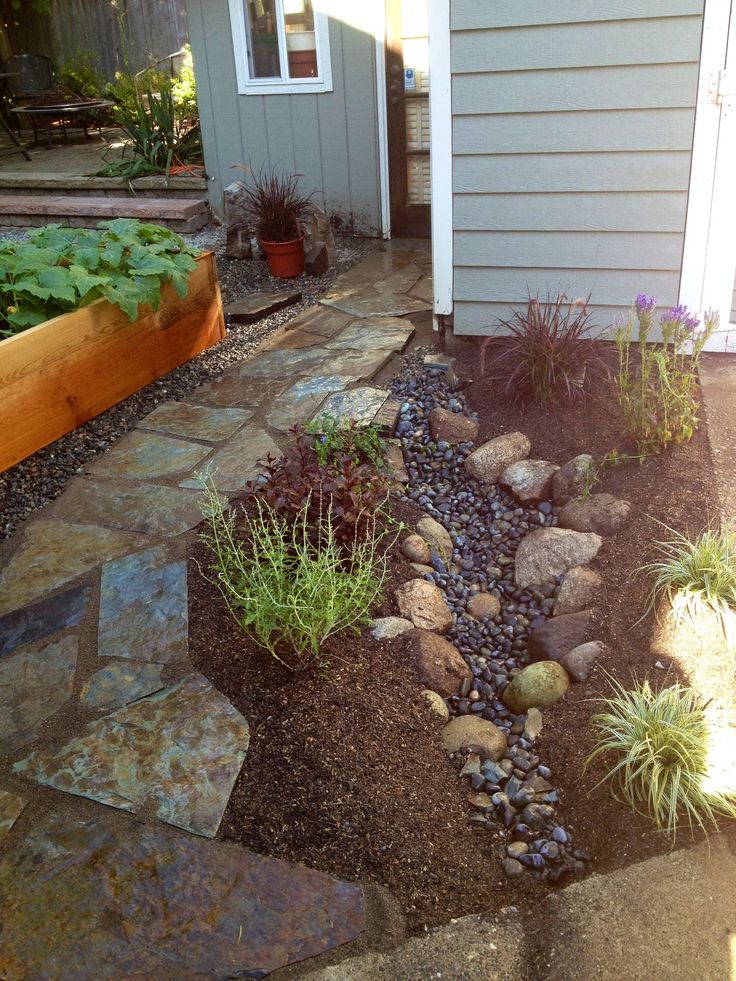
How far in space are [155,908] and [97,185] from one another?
6.30 meters

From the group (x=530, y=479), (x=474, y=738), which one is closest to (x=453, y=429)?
(x=530, y=479)

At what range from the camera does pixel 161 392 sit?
153 inches

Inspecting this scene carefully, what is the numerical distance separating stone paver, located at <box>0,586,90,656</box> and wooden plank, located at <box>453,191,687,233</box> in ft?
7.87

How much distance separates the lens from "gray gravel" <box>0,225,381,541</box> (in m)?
3.12

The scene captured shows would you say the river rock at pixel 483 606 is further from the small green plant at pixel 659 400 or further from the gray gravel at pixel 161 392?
the gray gravel at pixel 161 392

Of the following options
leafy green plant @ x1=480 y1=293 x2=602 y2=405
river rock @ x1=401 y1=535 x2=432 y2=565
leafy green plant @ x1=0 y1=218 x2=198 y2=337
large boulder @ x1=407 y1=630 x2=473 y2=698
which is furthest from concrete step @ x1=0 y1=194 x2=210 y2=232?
large boulder @ x1=407 y1=630 x2=473 y2=698

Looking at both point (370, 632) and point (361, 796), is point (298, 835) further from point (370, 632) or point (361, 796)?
point (370, 632)

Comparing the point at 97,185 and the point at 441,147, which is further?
the point at 97,185

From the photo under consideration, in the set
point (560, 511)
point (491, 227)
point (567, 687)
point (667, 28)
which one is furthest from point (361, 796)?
point (667, 28)

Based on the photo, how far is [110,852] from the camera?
1.77m

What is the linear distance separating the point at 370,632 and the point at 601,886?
0.89m

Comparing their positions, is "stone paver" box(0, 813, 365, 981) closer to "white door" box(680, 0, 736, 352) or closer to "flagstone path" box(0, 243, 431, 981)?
"flagstone path" box(0, 243, 431, 981)

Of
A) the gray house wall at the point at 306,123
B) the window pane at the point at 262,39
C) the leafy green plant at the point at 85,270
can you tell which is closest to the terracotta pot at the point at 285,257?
the gray house wall at the point at 306,123

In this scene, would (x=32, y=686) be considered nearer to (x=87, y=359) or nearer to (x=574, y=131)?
(x=87, y=359)
